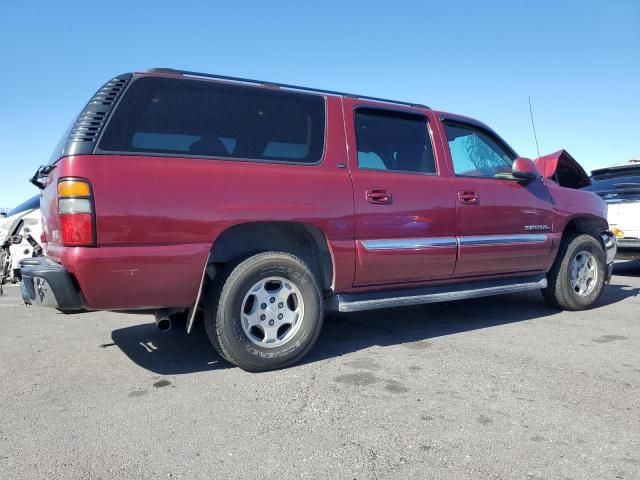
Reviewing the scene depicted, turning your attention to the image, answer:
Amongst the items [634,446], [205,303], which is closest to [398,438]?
[634,446]

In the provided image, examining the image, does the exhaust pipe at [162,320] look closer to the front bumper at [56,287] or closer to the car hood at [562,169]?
the front bumper at [56,287]

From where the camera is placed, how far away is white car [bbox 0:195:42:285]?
5266 millimetres

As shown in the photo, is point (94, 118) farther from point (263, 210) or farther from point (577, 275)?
point (577, 275)

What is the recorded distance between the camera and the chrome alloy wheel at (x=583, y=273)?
5.53 metres

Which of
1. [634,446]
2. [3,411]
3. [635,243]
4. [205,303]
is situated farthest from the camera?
[635,243]

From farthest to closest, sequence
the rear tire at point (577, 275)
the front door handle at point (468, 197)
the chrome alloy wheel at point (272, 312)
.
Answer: the rear tire at point (577, 275) < the front door handle at point (468, 197) < the chrome alloy wheel at point (272, 312)

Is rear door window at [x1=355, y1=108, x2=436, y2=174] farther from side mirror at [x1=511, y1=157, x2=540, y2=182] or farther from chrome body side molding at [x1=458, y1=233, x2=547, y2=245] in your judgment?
side mirror at [x1=511, y1=157, x2=540, y2=182]

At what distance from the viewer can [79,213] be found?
295cm

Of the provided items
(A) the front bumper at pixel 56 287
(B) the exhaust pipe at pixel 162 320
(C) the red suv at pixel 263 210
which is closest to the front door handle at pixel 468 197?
(C) the red suv at pixel 263 210

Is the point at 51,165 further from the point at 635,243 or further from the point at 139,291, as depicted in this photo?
the point at 635,243

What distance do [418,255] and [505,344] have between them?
39.2 inches

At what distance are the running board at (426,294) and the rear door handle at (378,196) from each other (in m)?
0.71

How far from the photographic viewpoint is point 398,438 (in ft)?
8.18

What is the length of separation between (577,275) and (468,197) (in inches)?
77.2
